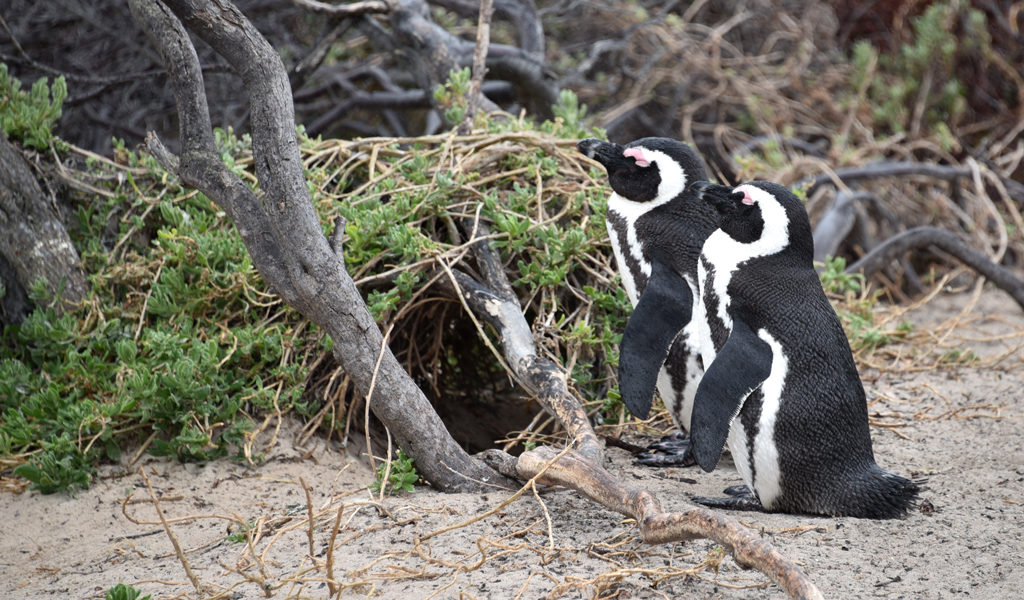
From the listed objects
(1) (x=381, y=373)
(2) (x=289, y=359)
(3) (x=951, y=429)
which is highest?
(1) (x=381, y=373)

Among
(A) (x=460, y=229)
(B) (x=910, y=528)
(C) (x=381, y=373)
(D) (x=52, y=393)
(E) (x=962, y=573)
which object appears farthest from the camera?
(A) (x=460, y=229)

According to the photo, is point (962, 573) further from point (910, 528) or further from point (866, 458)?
point (866, 458)

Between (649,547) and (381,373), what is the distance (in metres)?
0.72

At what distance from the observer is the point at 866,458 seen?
2.08 meters

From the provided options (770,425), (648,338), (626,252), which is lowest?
(770,425)

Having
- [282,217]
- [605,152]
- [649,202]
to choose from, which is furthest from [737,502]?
[282,217]

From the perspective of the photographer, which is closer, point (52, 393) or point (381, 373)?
point (381, 373)

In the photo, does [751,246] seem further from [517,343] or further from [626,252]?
[517,343]

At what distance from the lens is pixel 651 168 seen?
2.50 metres

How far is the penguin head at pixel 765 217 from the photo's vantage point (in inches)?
83.4

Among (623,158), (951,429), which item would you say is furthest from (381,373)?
(951,429)

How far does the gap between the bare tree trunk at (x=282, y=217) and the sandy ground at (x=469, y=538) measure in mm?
164

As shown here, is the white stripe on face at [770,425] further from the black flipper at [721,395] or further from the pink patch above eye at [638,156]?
the pink patch above eye at [638,156]

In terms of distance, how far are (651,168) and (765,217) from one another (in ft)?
1.49
